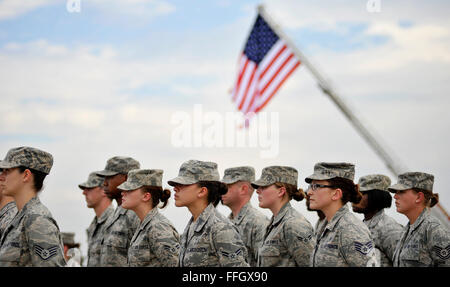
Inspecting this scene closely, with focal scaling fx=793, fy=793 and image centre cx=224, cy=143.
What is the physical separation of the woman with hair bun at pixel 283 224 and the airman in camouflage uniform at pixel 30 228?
2792 mm

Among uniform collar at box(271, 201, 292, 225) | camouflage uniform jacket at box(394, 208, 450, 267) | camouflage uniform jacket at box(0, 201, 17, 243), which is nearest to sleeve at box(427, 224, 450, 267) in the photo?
camouflage uniform jacket at box(394, 208, 450, 267)

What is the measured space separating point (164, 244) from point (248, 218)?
3.24 meters

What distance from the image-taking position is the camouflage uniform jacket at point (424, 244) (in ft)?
31.7

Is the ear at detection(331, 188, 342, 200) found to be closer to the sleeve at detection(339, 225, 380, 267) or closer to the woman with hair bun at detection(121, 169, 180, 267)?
the sleeve at detection(339, 225, 380, 267)

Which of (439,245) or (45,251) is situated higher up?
(45,251)

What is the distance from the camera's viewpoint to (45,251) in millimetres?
7945

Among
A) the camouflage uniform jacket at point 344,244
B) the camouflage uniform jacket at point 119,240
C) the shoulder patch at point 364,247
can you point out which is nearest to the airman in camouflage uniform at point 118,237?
the camouflage uniform jacket at point 119,240

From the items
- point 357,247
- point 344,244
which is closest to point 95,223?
point 344,244

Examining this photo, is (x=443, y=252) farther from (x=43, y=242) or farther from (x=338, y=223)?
(x=43, y=242)

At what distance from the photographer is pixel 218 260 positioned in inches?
350

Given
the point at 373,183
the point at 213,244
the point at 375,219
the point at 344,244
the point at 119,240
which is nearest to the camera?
the point at 344,244

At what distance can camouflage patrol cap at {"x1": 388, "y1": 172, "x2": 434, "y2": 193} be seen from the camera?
10508 mm

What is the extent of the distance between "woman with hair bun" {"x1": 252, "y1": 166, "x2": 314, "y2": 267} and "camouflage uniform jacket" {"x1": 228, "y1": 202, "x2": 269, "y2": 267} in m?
1.99

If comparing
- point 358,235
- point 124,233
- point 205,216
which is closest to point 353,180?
point 358,235
